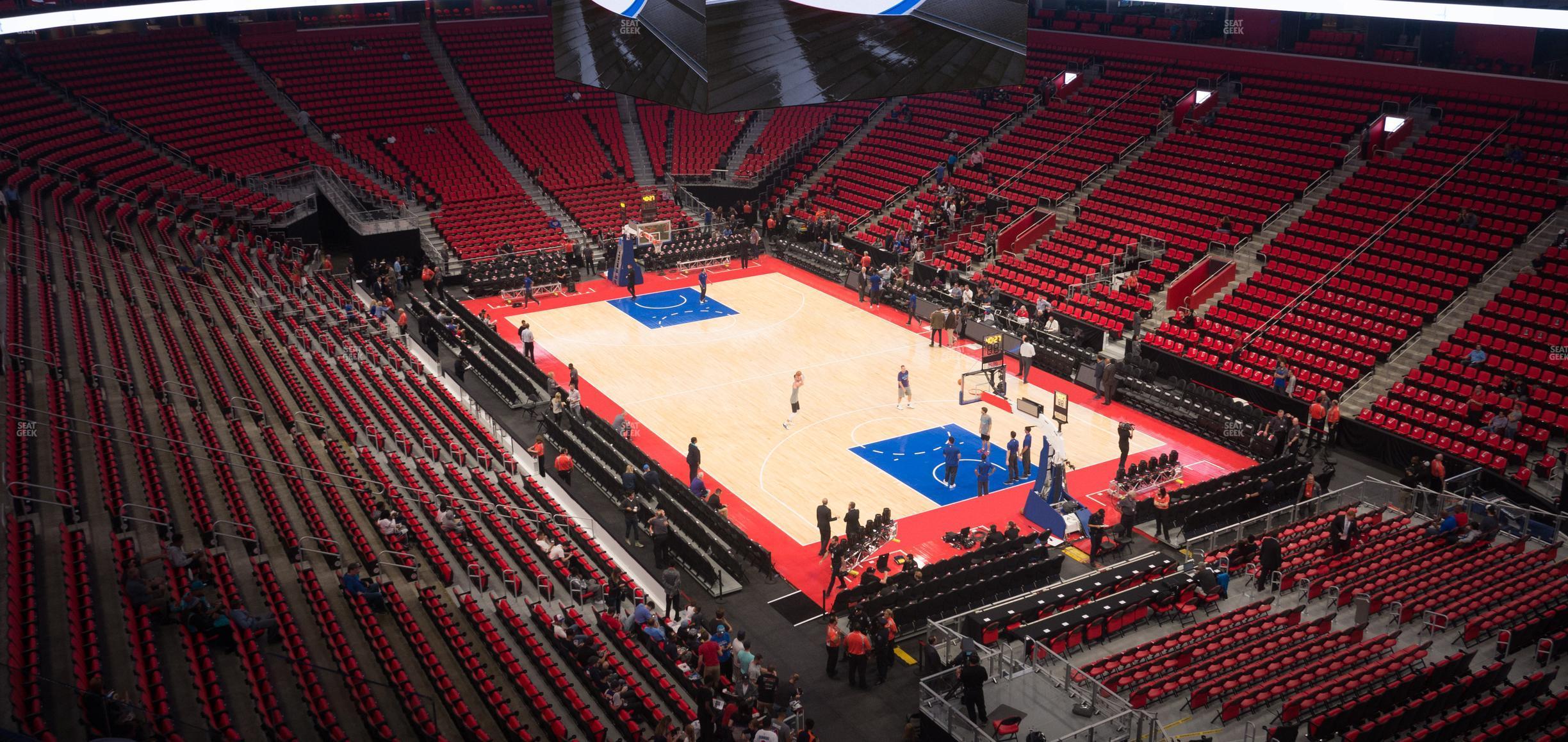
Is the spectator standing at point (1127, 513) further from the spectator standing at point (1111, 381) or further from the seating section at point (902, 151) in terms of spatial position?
the seating section at point (902, 151)

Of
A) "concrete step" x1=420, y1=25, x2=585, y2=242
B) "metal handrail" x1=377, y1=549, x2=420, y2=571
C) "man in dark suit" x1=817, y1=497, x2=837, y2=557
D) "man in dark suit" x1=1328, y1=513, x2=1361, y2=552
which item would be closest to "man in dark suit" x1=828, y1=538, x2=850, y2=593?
"man in dark suit" x1=817, y1=497, x2=837, y2=557

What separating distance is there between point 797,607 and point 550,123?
1257 inches

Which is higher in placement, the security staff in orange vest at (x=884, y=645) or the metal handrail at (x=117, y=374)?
the metal handrail at (x=117, y=374)

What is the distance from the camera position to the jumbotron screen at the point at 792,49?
10.4 metres

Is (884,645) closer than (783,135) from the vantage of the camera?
Yes

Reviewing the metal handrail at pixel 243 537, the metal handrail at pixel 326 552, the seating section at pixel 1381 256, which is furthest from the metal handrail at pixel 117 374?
the seating section at pixel 1381 256

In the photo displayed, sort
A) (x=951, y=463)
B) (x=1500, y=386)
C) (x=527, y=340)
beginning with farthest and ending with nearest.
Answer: (x=527, y=340) < (x=1500, y=386) < (x=951, y=463)

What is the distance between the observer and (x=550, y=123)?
46562 millimetres

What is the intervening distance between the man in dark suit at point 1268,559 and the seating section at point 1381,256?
7.98 m

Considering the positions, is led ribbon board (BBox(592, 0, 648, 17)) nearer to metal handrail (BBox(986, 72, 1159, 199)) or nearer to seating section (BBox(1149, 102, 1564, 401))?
seating section (BBox(1149, 102, 1564, 401))

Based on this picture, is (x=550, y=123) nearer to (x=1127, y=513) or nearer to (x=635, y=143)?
(x=635, y=143)

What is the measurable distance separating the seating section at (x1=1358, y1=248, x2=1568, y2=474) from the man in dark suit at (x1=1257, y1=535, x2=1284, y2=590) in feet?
20.7

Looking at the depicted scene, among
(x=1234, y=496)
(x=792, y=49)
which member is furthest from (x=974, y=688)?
(x=1234, y=496)

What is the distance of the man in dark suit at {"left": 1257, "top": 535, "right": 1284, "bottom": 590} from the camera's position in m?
18.0
